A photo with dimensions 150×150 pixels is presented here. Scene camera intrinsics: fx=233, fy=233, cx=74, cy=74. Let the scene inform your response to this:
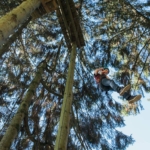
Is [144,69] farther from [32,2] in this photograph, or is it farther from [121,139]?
[32,2]

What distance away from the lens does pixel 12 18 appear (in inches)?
126

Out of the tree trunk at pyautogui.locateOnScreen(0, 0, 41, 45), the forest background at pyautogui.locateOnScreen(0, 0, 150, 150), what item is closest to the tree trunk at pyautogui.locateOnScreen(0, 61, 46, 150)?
the forest background at pyautogui.locateOnScreen(0, 0, 150, 150)

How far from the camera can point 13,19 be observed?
321 centimetres

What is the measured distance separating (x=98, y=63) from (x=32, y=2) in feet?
10.8

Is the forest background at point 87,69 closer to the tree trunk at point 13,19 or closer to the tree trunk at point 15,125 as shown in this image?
the tree trunk at point 15,125

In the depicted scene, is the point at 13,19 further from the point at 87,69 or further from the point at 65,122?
the point at 87,69

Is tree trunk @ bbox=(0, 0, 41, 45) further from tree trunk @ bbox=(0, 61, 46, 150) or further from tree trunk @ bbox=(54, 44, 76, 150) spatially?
tree trunk @ bbox=(0, 61, 46, 150)

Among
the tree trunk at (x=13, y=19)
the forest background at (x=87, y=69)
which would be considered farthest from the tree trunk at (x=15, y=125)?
the tree trunk at (x=13, y=19)

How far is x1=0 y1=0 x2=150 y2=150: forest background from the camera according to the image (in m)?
6.11

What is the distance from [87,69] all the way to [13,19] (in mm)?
3868

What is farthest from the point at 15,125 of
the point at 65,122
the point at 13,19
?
the point at 13,19

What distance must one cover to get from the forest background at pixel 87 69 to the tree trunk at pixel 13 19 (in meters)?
2.17

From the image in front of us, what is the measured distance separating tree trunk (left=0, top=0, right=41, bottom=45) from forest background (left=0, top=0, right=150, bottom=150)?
7.12 feet

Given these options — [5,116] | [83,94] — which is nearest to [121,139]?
[83,94]
